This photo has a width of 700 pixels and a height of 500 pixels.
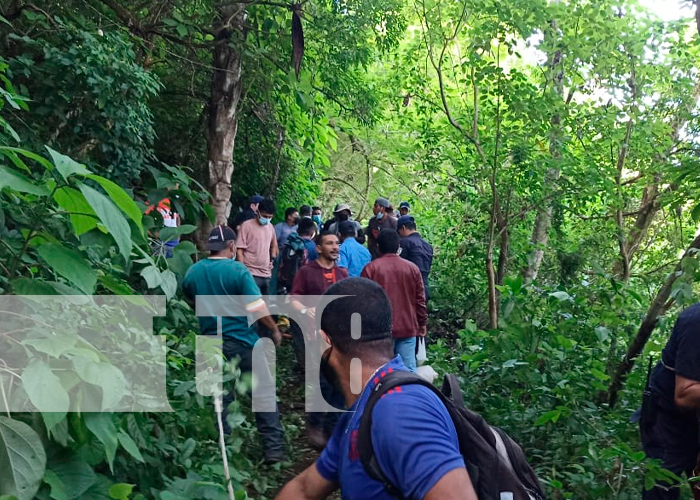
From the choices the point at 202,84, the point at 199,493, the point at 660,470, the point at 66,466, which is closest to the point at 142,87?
the point at 202,84

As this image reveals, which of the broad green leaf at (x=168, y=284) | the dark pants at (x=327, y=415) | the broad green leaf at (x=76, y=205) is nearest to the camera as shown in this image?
the broad green leaf at (x=76, y=205)

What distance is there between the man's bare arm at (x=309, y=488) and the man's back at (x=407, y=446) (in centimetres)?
24

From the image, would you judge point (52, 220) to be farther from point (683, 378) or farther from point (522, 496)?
point (683, 378)

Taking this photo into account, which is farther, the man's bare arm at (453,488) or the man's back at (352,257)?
the man's back at (352,257)

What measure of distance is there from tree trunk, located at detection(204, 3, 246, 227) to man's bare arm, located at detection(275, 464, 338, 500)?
581cm

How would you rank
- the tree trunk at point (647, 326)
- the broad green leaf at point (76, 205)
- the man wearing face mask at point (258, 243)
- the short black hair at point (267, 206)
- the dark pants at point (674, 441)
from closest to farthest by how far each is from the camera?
the broad green leaf at point (76, 205) < the dark pants at point (674, 441) < the tree trunk at point (647, 326) < the short black hair at point (267, 206) < the man wearing face mask at point (258, 243)

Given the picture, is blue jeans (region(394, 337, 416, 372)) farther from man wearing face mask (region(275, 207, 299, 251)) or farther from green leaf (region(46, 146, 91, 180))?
green leaf (region(46, 146, 91, 180))

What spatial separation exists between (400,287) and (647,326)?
217cm

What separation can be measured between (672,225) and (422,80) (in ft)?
16.2

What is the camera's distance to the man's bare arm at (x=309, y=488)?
6.78 feet

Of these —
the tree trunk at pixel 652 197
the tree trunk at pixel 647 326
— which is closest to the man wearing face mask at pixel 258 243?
the tree trunk at pixel 652 197

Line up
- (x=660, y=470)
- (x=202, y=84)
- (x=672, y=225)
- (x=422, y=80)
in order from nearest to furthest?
(x=660, y=470) → (x=202, y=84) → (x=422, y=80) → (x=672, y=225)

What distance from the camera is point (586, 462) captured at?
13.6 ft

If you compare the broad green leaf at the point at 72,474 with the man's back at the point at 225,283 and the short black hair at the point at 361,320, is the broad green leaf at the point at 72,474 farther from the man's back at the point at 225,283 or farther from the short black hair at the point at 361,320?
the man's back at the point at 225,283
